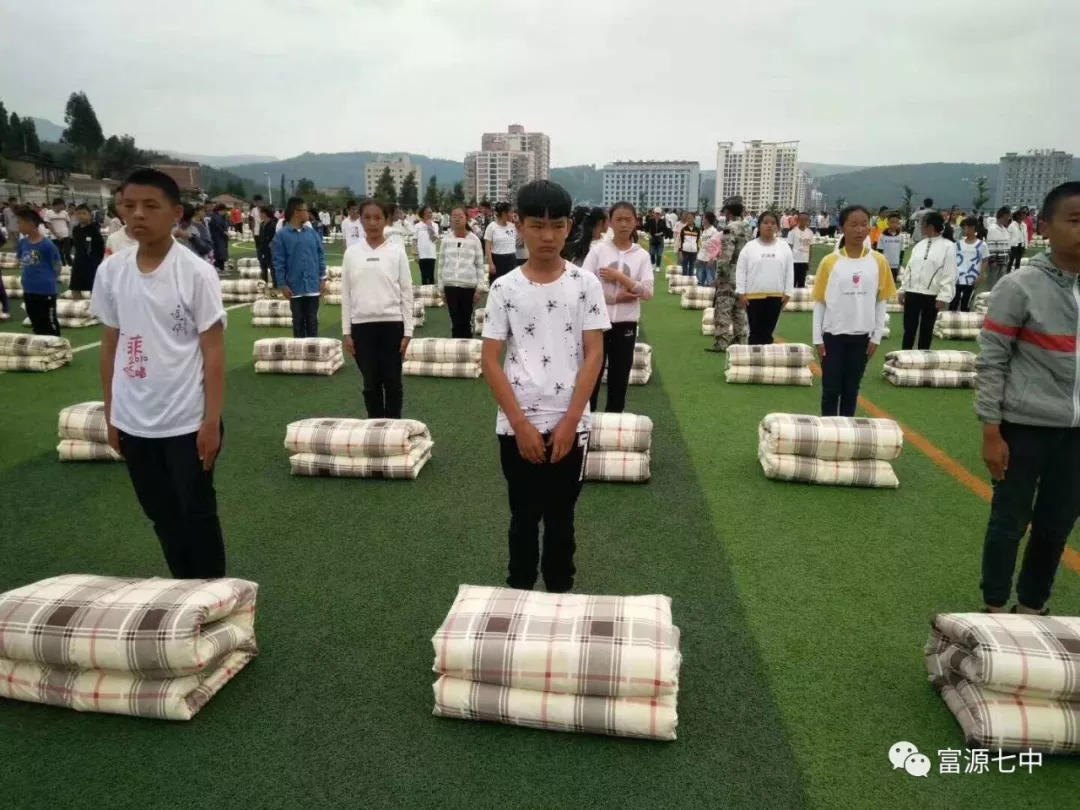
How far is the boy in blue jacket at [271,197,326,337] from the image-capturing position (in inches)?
374

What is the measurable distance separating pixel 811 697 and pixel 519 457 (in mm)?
1699

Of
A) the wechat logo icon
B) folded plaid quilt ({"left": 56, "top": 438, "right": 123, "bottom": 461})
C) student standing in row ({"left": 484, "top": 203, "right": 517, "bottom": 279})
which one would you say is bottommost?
the wechat logo icon

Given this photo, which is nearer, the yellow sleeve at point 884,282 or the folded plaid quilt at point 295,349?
the yellow sleeve at point 884,282

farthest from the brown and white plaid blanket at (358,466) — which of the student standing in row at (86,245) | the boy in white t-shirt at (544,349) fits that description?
the student standing in row at (86,245)

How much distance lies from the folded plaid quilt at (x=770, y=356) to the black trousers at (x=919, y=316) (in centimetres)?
168

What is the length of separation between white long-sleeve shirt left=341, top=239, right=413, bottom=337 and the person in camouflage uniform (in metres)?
6.49

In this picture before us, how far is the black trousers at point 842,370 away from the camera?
250 inches

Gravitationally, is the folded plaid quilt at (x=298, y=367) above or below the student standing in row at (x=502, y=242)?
below

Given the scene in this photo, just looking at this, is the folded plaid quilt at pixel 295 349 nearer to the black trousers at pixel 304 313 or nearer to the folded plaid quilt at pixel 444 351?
the black trousers at pixel 304 313

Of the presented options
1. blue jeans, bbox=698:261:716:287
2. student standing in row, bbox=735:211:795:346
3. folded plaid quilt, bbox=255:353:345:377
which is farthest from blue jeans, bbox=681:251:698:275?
folded plaid quilt, bbox=255:353:345:377

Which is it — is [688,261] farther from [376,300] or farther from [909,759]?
[909,759]

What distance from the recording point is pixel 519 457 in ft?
11.5

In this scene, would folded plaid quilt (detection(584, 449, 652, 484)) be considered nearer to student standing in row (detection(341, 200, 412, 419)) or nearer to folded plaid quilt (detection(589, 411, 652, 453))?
folded plaid quilt (detection(589, 411, 652, 453))

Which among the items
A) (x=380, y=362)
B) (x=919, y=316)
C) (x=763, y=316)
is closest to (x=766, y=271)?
(x=763, y=316)
